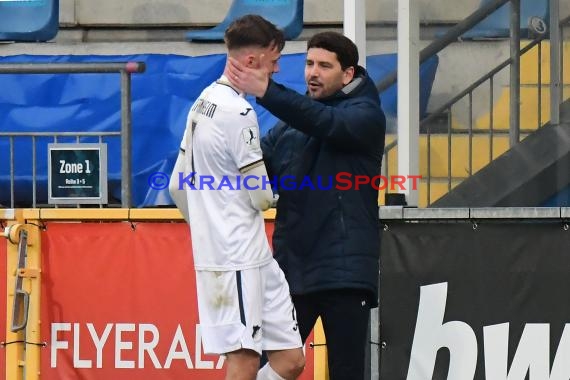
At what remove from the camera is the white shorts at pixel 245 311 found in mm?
6051

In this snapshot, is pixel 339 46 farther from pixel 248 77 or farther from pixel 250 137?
pixel 250 137

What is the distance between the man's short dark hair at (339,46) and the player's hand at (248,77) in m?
0.55

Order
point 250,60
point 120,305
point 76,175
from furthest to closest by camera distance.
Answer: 1. point 76,175
2. point 120,305
3. point 250,60

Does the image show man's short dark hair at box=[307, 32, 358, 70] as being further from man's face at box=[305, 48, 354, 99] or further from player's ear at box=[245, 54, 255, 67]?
player's ear at box=[245, 54, 255, 67]

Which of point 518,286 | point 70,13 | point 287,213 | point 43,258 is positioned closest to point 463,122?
point 518,286

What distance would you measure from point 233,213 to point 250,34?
0.78 m

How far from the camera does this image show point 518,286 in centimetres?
778

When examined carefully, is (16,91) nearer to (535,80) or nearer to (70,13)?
(70,13)

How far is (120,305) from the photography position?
8344 mm

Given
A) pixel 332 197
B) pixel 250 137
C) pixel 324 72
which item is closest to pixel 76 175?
pixel 324 72

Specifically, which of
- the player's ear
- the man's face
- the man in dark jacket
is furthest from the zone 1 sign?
the player's ear

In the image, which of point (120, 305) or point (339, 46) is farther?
point (120, 305)

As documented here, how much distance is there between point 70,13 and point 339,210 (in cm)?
833

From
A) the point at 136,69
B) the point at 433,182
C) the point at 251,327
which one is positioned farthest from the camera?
the point at 136,69
